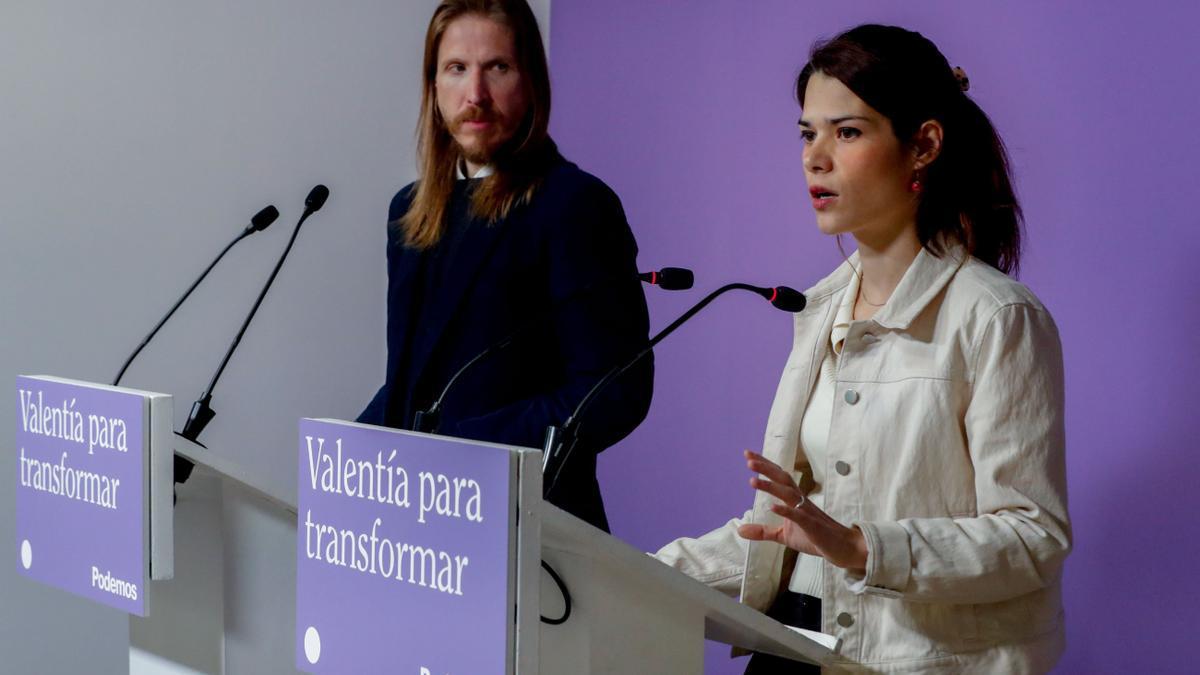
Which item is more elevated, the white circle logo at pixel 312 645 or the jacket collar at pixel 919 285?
the jacket collar at pixel 919 285

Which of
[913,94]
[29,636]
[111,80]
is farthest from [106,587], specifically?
[111,80]

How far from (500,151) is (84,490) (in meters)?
0.80

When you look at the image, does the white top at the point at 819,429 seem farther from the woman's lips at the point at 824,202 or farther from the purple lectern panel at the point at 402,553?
the purple lectern panel at the point at 402,553

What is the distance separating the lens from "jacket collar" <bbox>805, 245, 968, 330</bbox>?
1573mm

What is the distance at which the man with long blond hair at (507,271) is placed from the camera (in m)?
1.91

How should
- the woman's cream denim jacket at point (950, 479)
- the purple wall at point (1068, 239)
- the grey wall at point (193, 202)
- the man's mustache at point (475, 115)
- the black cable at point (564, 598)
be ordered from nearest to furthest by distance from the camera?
the black cable at point (564, 598)
the woman's cream denim jacket at point (950, 479)
the man's mustache at point (475, 115)
the purple wall at point (1068, 239)
the grey wall at point (193, 202)

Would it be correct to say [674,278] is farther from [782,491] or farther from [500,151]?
[500,151]

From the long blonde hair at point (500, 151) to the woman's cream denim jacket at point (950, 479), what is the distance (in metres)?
0.63

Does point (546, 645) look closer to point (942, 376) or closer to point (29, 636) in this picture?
point (942, 376)

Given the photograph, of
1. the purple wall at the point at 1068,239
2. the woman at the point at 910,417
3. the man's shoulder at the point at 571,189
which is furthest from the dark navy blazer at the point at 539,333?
the purple wall at the point at 1068,239

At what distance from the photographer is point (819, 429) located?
1.66 m

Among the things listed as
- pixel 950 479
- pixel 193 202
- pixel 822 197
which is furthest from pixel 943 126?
pixel 193 202

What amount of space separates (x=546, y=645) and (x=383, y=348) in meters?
2.76

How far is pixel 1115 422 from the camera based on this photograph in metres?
2.29
